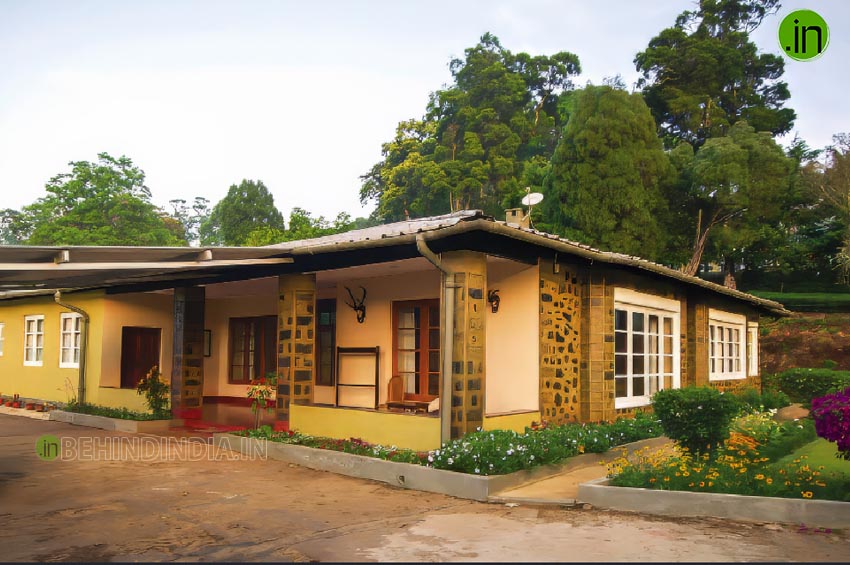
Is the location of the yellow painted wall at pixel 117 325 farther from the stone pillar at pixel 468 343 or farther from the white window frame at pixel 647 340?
the white window frame at pixel 647 340

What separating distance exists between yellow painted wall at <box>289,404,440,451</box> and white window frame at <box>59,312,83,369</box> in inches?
297

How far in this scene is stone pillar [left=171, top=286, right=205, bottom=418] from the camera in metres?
12.9

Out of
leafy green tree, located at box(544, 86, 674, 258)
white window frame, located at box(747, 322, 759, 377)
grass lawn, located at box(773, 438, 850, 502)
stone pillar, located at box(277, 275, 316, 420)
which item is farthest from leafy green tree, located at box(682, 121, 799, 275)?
stone pillar, located at box(277, 275, 316, 420)

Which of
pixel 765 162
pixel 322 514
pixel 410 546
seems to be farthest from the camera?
pixel 765 162


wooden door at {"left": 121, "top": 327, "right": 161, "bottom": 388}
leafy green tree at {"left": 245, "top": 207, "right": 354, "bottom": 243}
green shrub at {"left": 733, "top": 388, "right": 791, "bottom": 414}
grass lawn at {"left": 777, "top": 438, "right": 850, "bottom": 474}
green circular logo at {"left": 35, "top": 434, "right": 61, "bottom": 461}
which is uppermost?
leafy green tree at {"left": 245, "top": 207, "right": 354, "bottom": 243}

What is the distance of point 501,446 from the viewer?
295 inches

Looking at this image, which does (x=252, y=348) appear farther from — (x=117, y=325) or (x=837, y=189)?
(x=837, y=189)

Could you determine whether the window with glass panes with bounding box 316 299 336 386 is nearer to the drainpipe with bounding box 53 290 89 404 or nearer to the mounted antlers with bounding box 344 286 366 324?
the mounted antlers with bounding box 344 286 366 324

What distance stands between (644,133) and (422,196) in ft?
45.5

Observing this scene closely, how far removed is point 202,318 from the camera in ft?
43.3

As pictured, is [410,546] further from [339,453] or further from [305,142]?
[305,142]

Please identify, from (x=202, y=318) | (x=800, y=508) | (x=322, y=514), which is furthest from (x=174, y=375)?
(x=800, y=508)

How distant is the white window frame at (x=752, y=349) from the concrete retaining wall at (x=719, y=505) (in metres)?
13.2

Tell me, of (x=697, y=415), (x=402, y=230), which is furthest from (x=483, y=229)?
(x=697, y=415)
